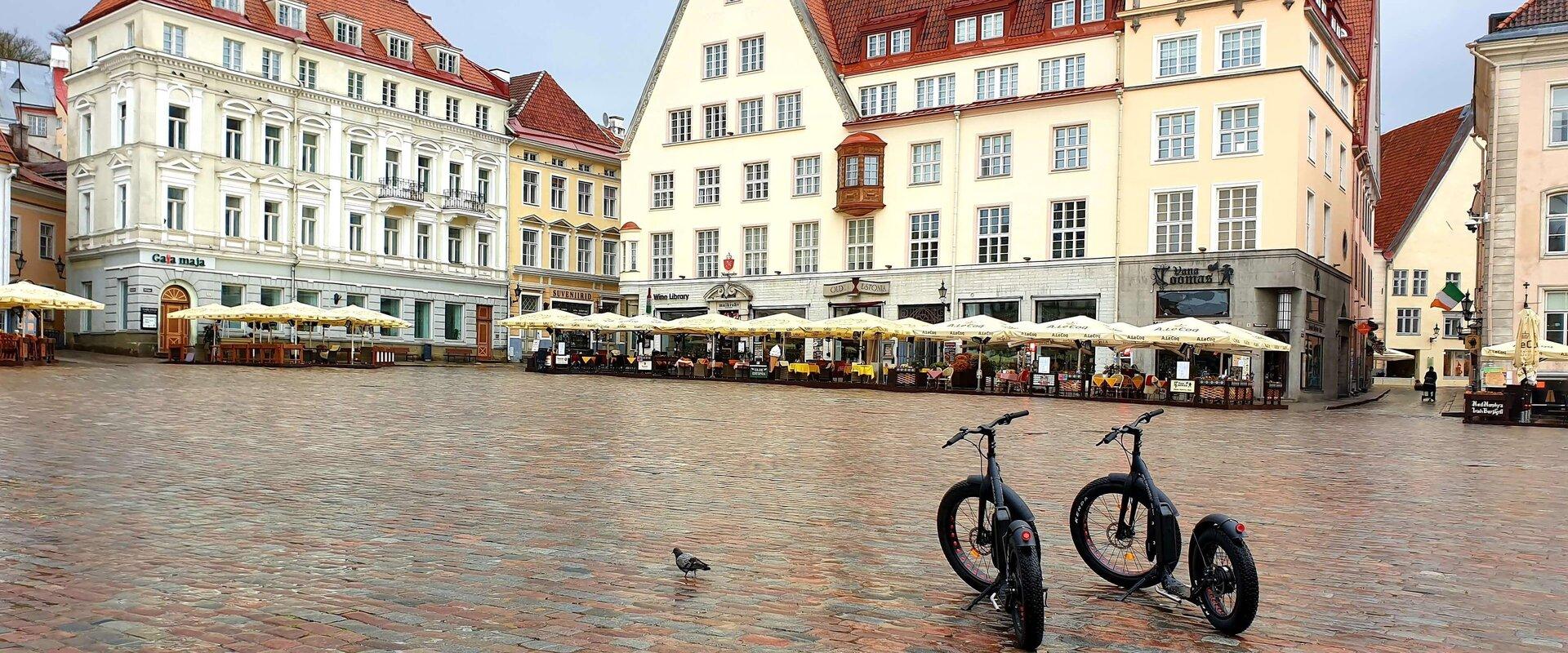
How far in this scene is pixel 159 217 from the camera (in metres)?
46.7

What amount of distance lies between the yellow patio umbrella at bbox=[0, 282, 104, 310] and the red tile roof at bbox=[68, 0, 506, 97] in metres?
13.2

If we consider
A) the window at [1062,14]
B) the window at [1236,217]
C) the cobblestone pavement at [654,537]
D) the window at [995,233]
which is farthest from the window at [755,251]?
the cobblestone pavement at [654,537]

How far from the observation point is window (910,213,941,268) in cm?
4681

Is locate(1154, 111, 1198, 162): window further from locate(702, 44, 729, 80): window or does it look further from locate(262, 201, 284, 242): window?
locate(262, 201, 284, 242): window

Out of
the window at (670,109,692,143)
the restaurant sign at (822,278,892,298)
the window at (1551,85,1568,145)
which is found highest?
the window at (670,109,692,143)

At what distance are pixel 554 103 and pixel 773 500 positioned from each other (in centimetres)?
5774

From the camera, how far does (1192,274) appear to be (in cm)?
4019

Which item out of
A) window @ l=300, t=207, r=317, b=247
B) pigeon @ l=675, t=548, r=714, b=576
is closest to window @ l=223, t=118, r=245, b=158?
window @ l=300, t=207, r=317, b=247

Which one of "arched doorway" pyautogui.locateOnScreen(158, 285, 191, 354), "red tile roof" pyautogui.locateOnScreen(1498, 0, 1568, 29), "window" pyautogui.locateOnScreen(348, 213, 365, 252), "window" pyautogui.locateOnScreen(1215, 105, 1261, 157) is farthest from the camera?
"window" pyautogui.locateOnScreen(348, 213, 365, 252)

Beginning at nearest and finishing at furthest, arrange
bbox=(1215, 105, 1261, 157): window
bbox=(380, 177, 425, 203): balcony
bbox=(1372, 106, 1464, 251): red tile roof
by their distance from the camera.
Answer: bbox=(1215, 105, 1261, 157): window, bbox=(380, 177, 425, 203): balcony, bbox=(1372, 106, 1464, 251): red tile roof

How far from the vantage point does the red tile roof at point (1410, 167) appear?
68.2 metres

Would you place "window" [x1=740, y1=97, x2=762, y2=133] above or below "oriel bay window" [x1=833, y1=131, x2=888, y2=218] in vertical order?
above

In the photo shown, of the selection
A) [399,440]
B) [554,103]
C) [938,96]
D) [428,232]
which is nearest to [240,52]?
[428,232]

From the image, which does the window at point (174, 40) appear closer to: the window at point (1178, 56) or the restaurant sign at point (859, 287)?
the restaurant sign at point (859, 287)
